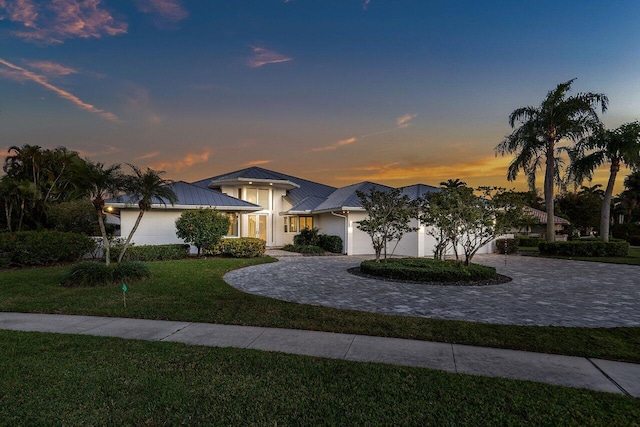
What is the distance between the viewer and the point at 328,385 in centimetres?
349

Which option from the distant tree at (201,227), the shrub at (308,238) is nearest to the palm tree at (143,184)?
the distant tree at (201,227)

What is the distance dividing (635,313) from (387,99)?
38.0 ft

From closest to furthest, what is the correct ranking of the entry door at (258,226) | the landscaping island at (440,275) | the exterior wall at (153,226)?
the landscaping island at (440,275), the exterior wall at (153,226), the entry door at (258,226)

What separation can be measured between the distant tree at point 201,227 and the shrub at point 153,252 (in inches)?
28.0

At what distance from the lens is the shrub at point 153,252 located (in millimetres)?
14883

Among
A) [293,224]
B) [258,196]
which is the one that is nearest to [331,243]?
[293,224]

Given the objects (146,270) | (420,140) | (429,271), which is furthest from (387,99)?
(146,270)

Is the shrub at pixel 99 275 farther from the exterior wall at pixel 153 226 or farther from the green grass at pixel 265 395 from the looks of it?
the exterior wall at pixel 153 226

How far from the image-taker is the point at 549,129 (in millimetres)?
19891

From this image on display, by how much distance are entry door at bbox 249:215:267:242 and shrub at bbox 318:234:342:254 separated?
442cm

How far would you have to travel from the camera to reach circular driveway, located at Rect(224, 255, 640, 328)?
21.9 feet

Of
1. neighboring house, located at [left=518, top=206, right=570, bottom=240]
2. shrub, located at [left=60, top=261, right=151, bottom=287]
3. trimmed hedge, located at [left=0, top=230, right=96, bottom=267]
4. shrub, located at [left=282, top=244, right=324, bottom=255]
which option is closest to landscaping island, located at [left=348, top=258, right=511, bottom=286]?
shrub, located at [left=60, top=261, right=151, bottom=287]

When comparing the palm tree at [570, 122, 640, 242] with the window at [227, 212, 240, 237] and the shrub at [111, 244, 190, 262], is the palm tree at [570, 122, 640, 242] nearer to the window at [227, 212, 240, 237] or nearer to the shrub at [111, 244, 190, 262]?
the window at [227, 212, 240, 237]

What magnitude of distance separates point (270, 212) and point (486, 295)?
17.0m
